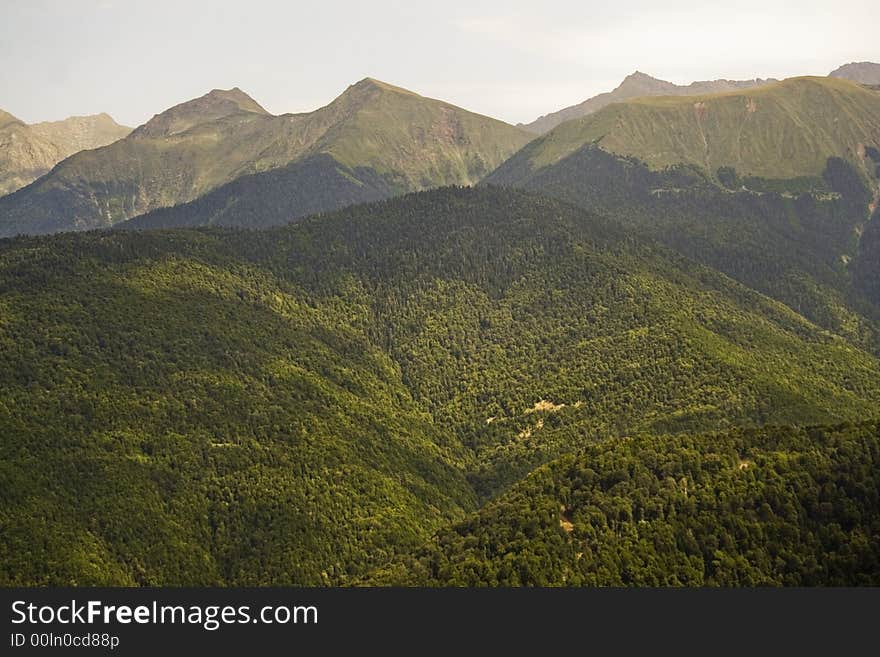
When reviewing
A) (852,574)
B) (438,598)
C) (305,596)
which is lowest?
(852,574)

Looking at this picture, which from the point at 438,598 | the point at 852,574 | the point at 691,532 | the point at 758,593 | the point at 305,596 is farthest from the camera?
the point at 691,532

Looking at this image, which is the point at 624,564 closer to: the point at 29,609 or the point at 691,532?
the point at 691,532

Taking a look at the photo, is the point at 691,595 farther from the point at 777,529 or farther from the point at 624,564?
the point at 777,529

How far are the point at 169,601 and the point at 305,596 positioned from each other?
1978cm

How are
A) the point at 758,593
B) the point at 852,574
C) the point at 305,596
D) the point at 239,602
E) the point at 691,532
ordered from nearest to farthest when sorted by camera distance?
1. the point at 239,602
2. the point at 305,596
3. the point at 758,593
4. the point at 852,574
5. the point at 691,532

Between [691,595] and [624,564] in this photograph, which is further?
[624,564]

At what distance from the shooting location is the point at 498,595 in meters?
144

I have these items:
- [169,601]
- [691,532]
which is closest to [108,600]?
[169,601]

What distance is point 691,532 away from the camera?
652 feet

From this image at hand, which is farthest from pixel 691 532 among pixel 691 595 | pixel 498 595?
pixel 498 595

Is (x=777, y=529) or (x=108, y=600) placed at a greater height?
(x=108, y=600)

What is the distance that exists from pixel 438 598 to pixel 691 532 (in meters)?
71.4

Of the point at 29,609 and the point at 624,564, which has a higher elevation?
the point at 29,609

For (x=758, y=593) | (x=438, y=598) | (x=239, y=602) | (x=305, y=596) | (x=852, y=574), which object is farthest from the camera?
(x=852, y=574)
